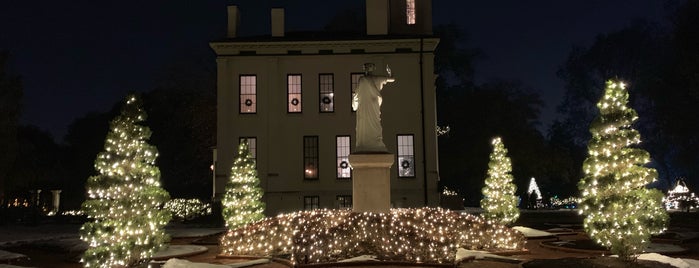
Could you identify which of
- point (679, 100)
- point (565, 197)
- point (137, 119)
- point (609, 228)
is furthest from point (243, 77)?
point (565, 197)

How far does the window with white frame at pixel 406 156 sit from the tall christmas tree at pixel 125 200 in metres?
22.6

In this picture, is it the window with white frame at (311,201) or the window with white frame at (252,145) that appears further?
the window with white frame at (252,145)

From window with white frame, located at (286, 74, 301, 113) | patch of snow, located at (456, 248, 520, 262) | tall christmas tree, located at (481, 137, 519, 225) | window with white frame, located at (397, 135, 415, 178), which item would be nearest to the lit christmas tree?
window with white frame, located at (397, 135, 415, 178)

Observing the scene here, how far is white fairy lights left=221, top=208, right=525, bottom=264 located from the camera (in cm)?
1502

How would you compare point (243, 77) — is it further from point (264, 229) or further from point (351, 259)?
point (351, 259)

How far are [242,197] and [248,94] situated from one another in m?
12.8

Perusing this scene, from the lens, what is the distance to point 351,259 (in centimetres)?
1511

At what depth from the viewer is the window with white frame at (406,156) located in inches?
1411

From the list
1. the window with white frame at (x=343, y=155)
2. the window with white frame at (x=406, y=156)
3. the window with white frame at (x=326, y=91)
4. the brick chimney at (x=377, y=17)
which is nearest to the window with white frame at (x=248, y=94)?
the window with white frame at (x=326, y=91)

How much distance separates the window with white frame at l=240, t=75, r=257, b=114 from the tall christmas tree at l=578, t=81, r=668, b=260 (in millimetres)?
23852

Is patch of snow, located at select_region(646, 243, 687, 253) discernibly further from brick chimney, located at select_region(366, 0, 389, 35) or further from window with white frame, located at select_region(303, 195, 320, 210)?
brick chimney, located at select_region(366, 0, 389, 35)

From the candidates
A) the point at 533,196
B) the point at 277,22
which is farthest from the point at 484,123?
the point at 277,22

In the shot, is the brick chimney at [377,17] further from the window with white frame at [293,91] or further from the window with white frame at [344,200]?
the window with white frame at [344,200]

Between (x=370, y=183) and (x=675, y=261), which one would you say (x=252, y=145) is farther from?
(x=675, y=261)
